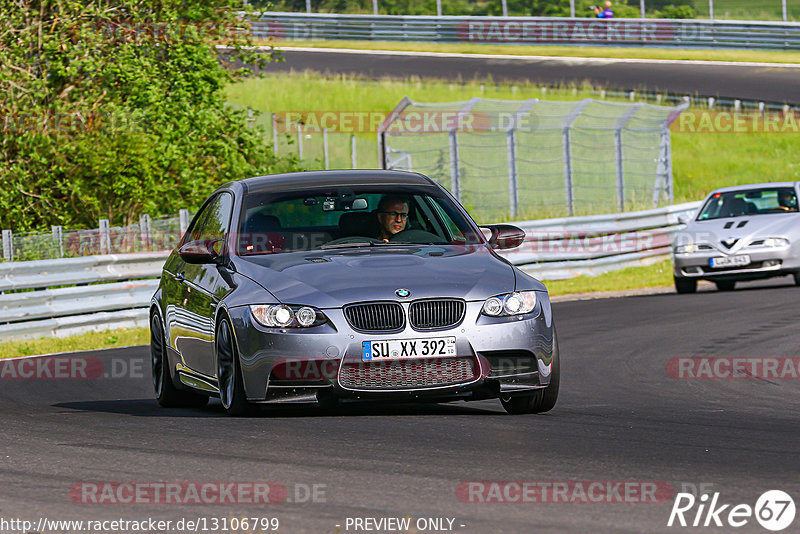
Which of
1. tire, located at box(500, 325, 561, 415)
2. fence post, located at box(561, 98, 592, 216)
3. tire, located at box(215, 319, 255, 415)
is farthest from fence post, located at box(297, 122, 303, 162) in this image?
tire, located at box(500, 325, 561, 415)

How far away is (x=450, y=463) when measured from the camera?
6.70 metres

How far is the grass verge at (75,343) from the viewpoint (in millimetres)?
16505

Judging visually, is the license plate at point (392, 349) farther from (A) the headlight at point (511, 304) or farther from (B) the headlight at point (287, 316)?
(A) the headlight at point (511, 304)

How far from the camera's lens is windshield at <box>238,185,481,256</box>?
9227 mm

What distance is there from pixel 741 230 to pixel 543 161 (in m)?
6.79

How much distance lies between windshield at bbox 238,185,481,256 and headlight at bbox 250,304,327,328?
3.17 feet

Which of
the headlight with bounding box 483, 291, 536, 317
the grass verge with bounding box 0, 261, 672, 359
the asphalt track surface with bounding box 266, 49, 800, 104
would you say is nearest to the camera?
the headlight with bounding box 483, 291, 536, 317

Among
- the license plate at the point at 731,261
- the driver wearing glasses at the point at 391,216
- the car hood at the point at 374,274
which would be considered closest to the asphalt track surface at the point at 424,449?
the car hood at the point at 374,274

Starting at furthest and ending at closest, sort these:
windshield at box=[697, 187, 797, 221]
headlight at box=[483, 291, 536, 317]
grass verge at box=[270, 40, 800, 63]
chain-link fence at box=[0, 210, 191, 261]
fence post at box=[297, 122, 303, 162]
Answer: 1. grass verge at box=[270, 40, 800, 63]
2. fence post at box=[297, 122, 303, 162]
3. windshield at box=[697, 187, 797, 221]
4. chain-link fence at box=[0, 210, 191, 261]
5. headlight at box=[483, 291, 536, 317]

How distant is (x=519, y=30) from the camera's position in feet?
171

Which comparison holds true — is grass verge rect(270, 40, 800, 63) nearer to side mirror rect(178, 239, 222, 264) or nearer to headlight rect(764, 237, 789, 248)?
headlight rect(764, 237, 789, 248)

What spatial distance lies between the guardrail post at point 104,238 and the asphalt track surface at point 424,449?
7835 millimetres

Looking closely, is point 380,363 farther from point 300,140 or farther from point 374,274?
point 300,140

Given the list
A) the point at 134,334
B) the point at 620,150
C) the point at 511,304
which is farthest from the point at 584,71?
the point at 511,304
